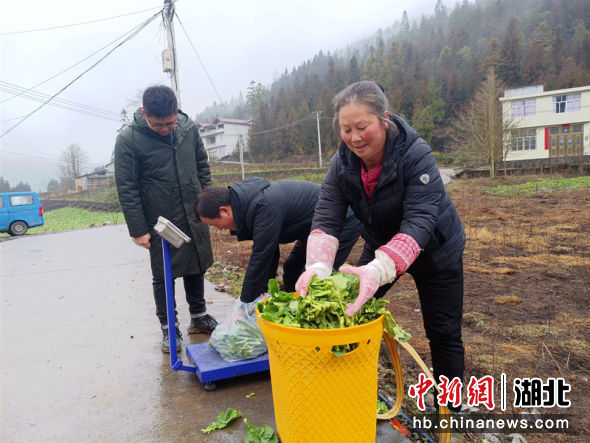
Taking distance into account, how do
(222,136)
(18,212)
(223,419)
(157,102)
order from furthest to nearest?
(222,136)
(18,212)
(157,102)
(223,419)

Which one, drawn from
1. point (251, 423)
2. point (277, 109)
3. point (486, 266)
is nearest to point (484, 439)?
point (251, 423)

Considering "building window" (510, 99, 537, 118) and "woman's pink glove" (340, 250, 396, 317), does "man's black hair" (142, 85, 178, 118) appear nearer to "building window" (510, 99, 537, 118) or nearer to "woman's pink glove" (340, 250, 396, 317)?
"woman's pink glove" (340, 250, 396, 317)

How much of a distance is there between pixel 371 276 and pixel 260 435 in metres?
1.07

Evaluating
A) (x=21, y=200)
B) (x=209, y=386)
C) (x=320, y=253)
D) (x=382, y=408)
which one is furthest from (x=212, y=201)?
(x=21, y=200)

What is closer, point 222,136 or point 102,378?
point 102,378

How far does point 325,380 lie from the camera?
1565mm

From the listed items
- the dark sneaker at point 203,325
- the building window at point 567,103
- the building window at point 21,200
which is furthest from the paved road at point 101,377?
the building window at point 567,103

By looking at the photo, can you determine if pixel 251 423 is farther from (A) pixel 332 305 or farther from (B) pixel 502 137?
(B) pixel 502 137

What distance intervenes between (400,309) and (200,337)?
2137 millimetres

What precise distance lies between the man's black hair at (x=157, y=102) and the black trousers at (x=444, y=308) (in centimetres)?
203

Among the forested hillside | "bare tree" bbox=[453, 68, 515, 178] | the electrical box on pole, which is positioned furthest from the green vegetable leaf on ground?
the forested hillside

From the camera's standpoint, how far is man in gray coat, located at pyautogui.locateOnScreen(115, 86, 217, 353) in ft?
9.90

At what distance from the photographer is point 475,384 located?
259 cm

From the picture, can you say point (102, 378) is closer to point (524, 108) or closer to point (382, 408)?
point (382, 408)
